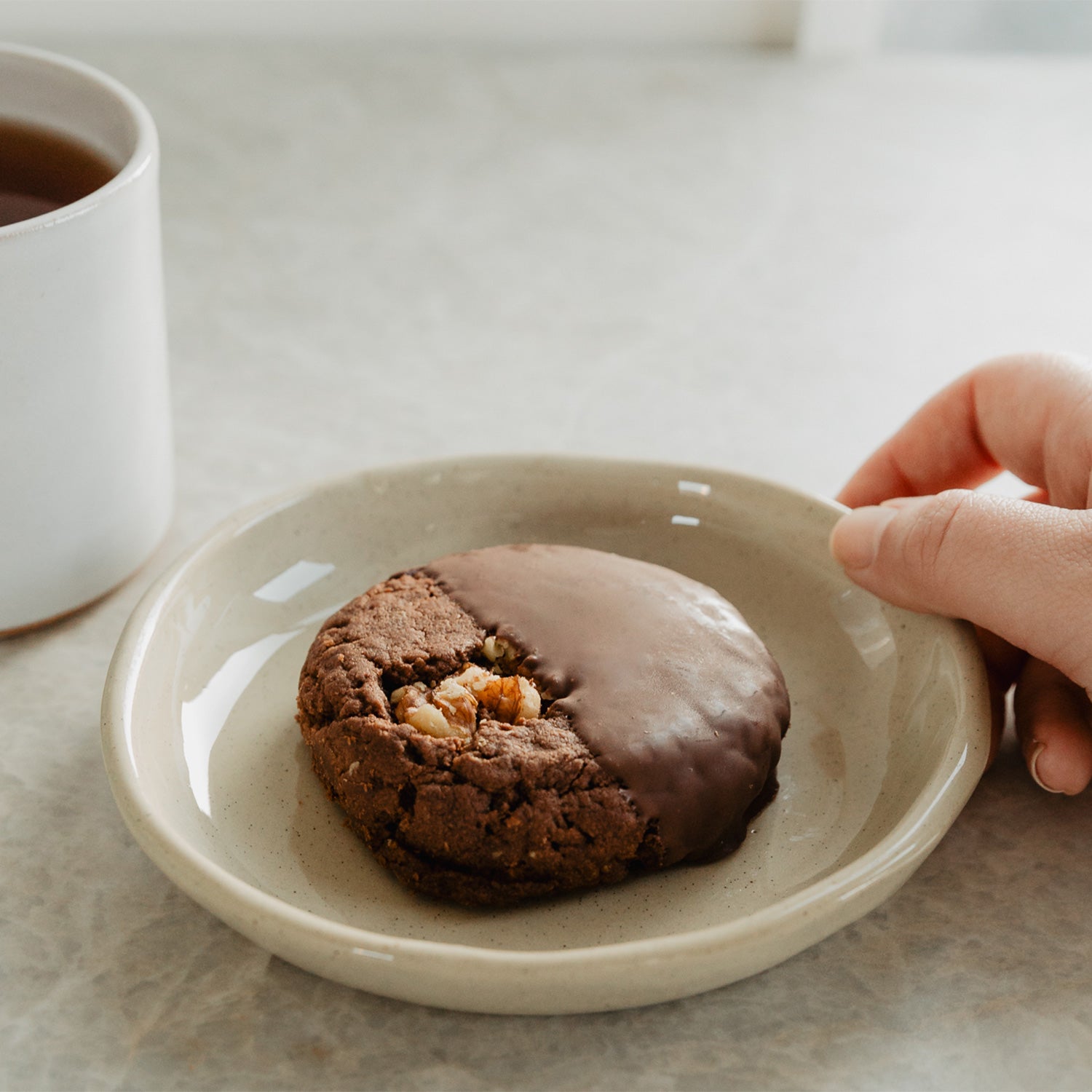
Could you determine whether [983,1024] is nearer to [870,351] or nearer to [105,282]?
[105,282]

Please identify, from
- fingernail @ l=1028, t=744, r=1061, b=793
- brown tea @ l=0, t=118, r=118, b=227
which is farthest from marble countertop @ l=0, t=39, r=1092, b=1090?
brown tea @ l=0, t=118, r=118, b=227

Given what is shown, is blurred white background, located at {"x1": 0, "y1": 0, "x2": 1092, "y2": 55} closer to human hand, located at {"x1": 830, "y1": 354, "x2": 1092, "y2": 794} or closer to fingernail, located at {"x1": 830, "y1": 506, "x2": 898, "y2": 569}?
human hand, located at {"x1": 830, "y1": 354, "x2": 1092, "y2": 794}

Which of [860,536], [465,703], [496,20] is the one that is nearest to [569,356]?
[860,536]

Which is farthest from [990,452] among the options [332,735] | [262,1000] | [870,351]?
[262,1000]

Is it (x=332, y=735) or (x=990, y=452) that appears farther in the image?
(x=990, y=452)

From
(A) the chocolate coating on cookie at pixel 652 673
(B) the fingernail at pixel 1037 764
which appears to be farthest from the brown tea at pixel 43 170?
(B) the fingernail at pixel 1037 764

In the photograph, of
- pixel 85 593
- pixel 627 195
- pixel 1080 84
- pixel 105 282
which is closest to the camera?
pixel 105 282
